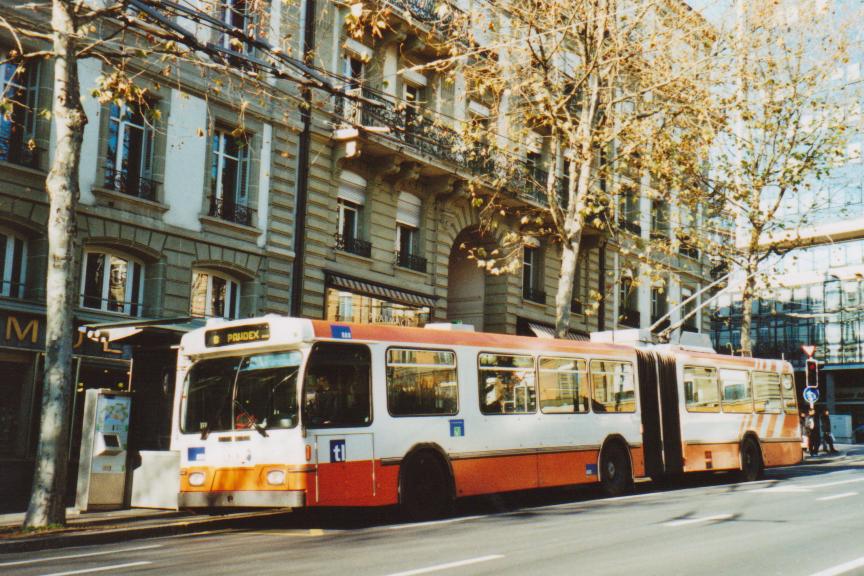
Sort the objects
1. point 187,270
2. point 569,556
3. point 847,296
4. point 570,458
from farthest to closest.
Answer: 1. point 847,296
2. point 187,270
3. point 570,458
4. point 569,556

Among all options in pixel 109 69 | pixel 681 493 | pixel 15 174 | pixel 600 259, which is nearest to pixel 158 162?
pixel 109 69

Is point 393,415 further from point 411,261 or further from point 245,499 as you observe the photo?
point 411,261

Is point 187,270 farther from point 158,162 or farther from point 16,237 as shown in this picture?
point 16,237

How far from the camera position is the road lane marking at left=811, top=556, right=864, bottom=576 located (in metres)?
7.76

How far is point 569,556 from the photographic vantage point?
8.73 m

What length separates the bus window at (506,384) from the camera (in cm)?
1439

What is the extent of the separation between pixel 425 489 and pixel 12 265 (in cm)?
899

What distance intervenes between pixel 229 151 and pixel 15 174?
18.9 ft

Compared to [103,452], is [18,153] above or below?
above

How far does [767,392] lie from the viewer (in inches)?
848

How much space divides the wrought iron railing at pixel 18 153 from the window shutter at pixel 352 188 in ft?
27.1

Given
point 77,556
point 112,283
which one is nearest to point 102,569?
point 77,556

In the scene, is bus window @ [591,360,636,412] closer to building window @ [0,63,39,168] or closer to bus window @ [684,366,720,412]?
bus window @ [684,366,720,412]

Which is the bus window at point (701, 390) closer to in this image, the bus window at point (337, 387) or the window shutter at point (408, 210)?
the bus window at point (337, 387)
